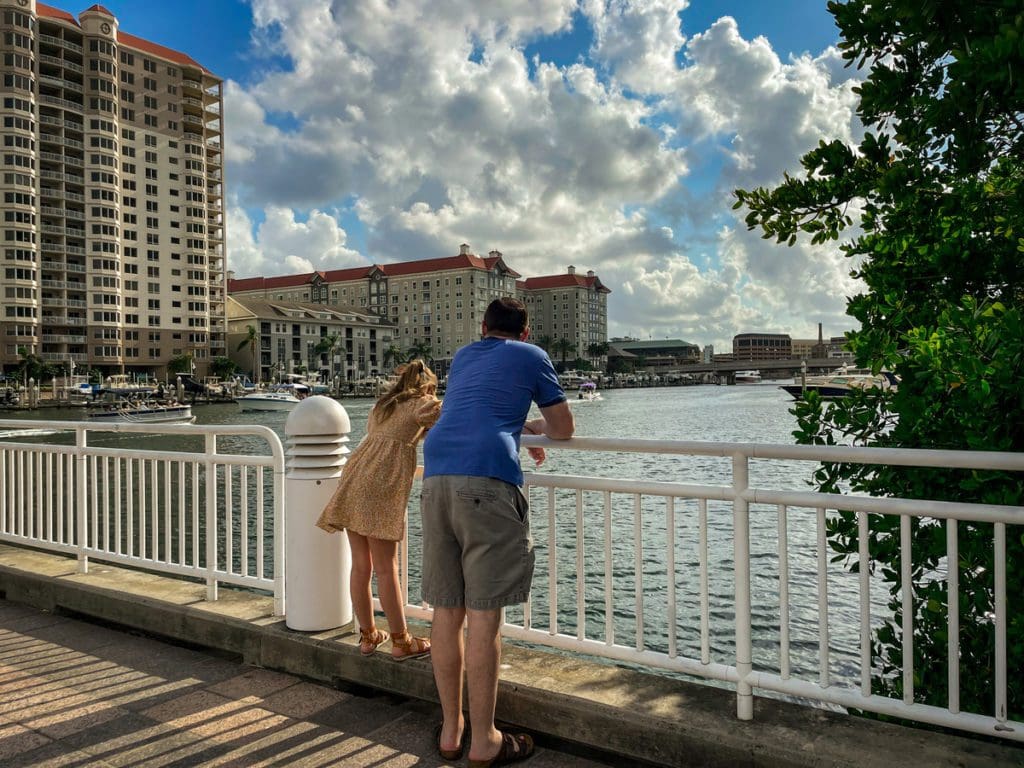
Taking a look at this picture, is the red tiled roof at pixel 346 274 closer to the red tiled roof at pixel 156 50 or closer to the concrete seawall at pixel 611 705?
the red tiled roof at pixel 156 50

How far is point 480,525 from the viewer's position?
2.92 meters

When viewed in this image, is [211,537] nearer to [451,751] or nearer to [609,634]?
[451,751]

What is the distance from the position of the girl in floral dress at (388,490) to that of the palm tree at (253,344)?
413 feet

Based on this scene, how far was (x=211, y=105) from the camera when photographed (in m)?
112

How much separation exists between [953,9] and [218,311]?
119 m

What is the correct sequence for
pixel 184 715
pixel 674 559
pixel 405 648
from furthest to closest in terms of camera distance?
pixel 405 648
pixel 674 559
pixel 184 715

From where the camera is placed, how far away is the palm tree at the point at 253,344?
405 feet

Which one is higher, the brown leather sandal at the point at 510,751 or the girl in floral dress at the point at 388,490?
the girl in floral dress at the point at 388,490

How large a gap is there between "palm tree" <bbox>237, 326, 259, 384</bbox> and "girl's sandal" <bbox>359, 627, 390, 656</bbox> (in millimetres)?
125985

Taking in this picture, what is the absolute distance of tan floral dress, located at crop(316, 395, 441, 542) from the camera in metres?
3.77

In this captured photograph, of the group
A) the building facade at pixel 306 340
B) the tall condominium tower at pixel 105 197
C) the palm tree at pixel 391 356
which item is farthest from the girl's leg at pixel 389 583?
the palm tree at pixel 391 356

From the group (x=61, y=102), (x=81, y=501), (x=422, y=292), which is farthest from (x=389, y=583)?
(x=422, y=292)

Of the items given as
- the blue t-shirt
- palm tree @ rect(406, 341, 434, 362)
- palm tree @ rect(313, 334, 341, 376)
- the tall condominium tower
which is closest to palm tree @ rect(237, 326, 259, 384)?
the tall condominium tower

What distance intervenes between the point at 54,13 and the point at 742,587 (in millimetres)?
122027
